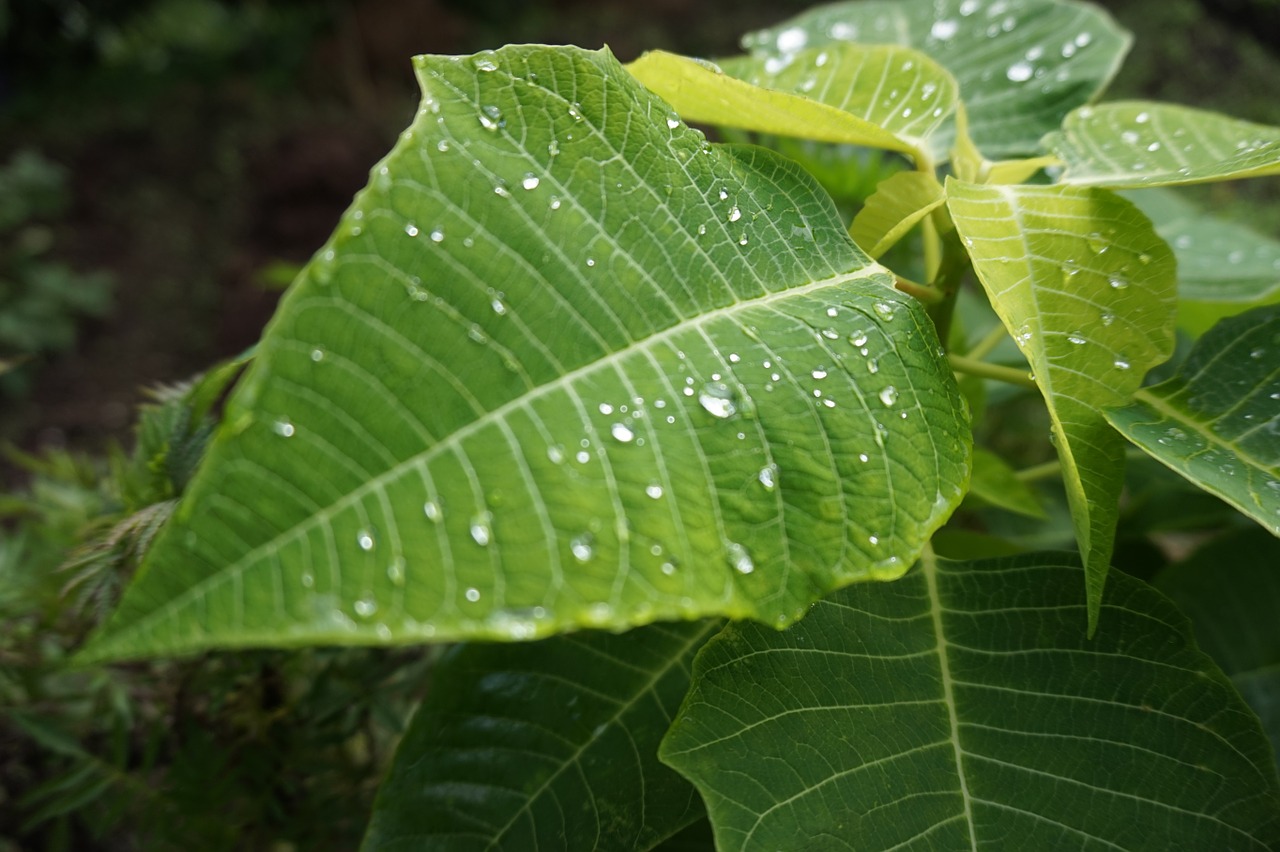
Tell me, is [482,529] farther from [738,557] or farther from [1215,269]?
[1215,269]

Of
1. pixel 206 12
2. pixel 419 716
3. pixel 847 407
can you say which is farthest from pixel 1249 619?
pixel 206 12

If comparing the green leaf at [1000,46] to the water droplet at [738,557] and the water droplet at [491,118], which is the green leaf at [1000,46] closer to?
the water droplet at [491,118]

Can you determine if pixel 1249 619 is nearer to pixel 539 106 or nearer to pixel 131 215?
pixel 539 106

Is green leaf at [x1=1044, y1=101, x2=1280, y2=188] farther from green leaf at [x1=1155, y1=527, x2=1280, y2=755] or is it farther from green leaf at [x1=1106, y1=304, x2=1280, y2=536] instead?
green leaf at [x1=1155, y1=527, x2=1280, y2=755]

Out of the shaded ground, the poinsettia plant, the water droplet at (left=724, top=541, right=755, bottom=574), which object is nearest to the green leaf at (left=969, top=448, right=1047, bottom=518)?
the poinsettia plant

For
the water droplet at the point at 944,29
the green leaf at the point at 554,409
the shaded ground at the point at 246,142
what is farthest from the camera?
the shaded ground at the point at 246,142

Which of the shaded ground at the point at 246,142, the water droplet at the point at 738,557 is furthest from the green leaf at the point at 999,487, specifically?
the shaded ground at the point at 246,142

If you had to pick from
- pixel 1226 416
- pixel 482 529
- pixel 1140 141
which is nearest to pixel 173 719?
pixel 482 529
